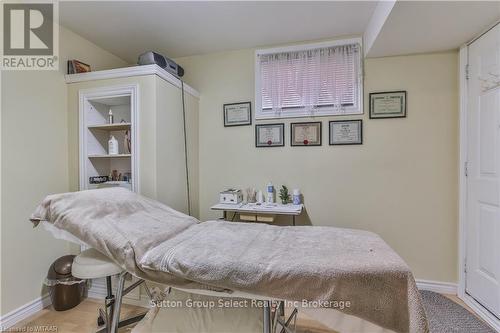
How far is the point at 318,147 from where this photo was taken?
261 cm

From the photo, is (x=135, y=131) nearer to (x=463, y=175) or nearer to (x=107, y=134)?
(x=107, y=134)

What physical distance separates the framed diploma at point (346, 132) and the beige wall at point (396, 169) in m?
0.06

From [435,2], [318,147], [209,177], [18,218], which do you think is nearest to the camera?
[435,2]

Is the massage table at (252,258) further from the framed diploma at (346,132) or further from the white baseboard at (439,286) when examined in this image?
the white baseboard at (439,286)

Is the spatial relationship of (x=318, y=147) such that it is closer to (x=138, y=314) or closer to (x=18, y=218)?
(x=138, y=314)

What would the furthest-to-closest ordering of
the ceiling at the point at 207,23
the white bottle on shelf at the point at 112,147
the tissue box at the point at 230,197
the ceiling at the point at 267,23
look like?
1. the tissue box at the point at 230,197
2. the white bottle on shelf at the point at 112,147
3. the ceiling at the point at 207,23
4. the ceiling at the point at 267,23

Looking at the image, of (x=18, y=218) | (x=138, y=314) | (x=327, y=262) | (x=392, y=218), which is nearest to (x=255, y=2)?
(x=327, y=262)

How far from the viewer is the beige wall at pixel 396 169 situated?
2.34 metres

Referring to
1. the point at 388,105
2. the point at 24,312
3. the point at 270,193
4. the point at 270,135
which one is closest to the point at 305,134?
the point at 270,135

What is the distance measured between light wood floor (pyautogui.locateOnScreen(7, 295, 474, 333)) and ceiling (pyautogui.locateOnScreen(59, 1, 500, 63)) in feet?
7.59

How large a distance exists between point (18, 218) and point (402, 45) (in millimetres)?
3537

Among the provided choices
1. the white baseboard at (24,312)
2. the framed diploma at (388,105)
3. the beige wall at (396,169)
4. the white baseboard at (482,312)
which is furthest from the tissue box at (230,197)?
the white baseboard at (482,312)

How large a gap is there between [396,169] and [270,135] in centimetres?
131

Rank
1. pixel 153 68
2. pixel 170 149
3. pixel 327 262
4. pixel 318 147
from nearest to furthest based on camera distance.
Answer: pixel 327 262, pixel 153 68, pixel 170 149, pixel 318 147
